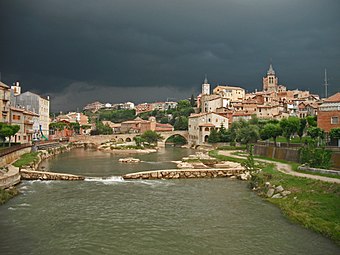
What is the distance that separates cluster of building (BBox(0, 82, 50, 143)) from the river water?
27.3 metres

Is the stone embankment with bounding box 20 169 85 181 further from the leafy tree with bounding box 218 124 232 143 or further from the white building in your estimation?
the white building

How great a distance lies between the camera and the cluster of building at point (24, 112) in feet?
157

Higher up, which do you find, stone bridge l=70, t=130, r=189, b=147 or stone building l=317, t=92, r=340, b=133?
stone building l=317, t=92, r=340, b=133

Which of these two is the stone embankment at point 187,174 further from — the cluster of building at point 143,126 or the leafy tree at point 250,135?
the cluster of building at point 143,126

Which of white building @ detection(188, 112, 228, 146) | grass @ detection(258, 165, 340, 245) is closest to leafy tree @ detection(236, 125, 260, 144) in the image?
white building @ detection(188, 112, 228, 146)

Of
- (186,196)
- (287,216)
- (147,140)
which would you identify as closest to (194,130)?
(147,140)

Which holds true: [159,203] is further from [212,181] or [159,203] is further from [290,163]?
[290,163]

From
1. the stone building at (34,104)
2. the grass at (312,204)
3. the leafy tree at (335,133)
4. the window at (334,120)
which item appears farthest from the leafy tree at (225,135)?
the grass at (312,204)

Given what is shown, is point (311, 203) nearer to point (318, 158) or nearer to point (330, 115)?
point (318, 158)

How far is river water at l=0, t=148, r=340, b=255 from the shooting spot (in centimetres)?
1345

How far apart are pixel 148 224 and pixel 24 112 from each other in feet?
154

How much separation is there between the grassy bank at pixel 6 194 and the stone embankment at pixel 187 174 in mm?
10235

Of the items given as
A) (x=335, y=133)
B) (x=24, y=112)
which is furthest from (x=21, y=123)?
(x=335, y=133)

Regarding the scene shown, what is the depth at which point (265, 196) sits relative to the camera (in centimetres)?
2253
